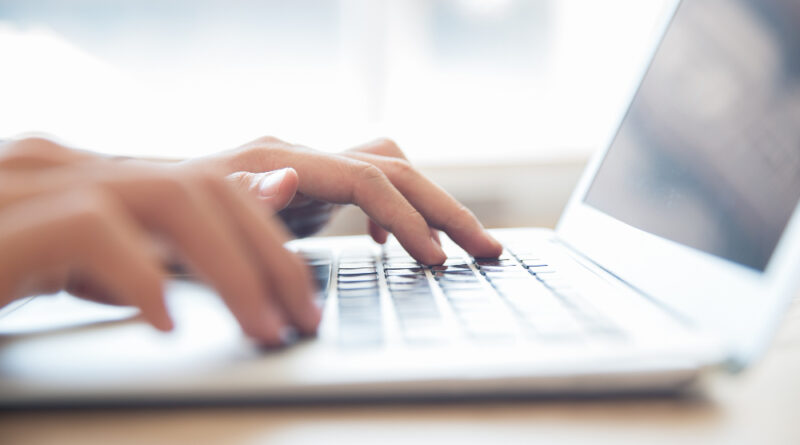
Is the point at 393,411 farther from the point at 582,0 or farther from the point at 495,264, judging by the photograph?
the point at 582,0

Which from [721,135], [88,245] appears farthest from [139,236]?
[721,135]

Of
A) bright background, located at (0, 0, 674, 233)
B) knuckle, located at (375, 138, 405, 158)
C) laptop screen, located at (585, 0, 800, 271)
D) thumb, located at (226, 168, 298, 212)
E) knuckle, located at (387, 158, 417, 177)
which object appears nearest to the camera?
laptop screen, located at (585, 0, 800, 271)

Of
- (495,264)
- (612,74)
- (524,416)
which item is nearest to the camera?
(524,416)

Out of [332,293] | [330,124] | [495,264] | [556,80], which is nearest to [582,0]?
[556,80]

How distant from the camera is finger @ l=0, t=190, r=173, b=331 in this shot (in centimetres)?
25

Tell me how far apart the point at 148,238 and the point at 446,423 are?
0.63 feet

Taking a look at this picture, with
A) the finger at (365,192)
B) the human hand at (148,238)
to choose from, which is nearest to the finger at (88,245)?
the human hand at (148,238)

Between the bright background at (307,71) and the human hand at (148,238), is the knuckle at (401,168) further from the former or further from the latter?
the bright background at (307,71)

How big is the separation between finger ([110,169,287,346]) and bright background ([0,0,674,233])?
1132 mm

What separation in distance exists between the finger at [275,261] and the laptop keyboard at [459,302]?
22 millimetres

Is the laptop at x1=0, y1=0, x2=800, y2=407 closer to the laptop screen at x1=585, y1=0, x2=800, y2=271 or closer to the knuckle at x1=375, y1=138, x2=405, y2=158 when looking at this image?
the laptop screen at x1=585, y1=0, x2=800, y2=271

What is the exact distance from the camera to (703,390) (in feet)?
0.82

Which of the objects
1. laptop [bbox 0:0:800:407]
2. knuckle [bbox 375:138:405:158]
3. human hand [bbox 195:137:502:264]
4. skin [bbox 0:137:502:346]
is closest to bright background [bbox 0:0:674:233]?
knuckle [bbox 375:138:405:158]

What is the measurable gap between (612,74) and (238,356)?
1.40 meters
